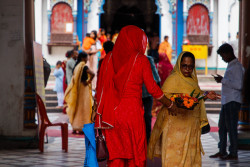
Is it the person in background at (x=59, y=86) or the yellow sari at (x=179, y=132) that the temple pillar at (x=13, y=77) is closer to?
the yellow sari at (x=179, y=132)

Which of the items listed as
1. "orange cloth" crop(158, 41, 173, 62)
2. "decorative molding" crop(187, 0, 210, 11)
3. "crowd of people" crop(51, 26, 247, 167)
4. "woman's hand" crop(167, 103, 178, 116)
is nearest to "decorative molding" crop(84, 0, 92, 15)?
"orange cloth" crop(158, 41, 173, 62)

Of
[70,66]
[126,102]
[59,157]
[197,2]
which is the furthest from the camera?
[197,2]

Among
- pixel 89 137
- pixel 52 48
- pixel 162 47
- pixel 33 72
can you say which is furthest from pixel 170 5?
pixel 89 137

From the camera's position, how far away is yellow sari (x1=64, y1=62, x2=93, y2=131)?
8.34m

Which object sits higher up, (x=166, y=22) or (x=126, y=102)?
(x=166, y=22)

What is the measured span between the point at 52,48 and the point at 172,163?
1460 centimetres

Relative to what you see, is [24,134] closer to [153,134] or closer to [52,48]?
[153,134]

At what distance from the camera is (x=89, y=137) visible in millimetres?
3766

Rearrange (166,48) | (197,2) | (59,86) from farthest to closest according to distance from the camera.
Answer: (197,2) < (166,48) < (59,86)

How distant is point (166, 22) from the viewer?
61.4ft

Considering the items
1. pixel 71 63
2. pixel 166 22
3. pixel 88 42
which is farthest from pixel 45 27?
pixel 71 63

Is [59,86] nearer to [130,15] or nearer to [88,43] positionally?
[88,43]

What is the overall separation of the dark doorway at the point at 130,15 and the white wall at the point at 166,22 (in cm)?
159

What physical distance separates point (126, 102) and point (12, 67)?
3622 millimetres
